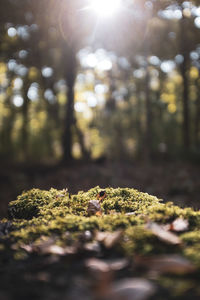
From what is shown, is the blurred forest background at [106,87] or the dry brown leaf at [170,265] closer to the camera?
the dry brown leaf at [170,265]

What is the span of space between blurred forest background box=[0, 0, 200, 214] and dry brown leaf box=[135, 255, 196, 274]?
22.7 feet

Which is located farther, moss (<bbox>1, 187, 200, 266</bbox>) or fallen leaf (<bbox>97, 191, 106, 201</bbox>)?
fallen leaf (<bbox>97, 191, 106, 201</bbox>)

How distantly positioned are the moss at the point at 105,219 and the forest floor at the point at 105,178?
11.4 m

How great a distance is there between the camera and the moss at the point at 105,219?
159 centimetres

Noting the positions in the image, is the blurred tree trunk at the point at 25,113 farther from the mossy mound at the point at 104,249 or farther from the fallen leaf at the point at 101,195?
the mossy mound at the point at 104,249

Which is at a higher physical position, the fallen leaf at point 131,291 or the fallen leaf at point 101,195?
the fallen leaf at point 101,195

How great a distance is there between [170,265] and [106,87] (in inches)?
1238

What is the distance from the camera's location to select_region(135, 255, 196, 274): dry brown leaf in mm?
1225

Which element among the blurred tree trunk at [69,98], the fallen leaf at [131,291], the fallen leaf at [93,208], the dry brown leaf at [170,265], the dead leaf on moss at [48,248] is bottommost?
the fallen leaf at [131,291]

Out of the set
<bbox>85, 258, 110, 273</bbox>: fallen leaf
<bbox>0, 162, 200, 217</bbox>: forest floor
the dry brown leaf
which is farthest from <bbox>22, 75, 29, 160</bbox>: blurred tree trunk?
the dry brown leaf

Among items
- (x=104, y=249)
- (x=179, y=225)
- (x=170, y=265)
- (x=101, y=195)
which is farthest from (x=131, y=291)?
(x=101, y=195)

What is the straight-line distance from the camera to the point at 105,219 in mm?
2010

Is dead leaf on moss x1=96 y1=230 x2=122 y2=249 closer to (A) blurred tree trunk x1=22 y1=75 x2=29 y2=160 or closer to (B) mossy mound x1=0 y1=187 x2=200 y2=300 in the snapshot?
(B) mossy mound x1=0 y1=187 x2=200 y2=300

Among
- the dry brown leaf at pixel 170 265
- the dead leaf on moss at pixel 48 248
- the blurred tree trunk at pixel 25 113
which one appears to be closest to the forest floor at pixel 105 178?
the blurred tree trunk at pixel 25 113
